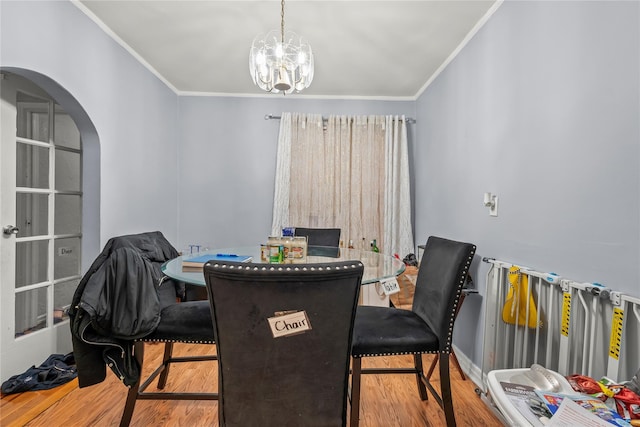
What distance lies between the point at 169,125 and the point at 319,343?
333 cm

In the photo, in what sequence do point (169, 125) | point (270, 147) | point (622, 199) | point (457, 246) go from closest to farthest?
point (622, 199) < point (457, 246) < point (169, 125) < point (270, 147)

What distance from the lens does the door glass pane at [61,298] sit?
2521mm

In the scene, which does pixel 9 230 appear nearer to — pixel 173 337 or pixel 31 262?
pixel 31 262

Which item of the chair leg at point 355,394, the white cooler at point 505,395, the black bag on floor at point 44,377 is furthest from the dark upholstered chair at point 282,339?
the black bag on floor at point 44,377

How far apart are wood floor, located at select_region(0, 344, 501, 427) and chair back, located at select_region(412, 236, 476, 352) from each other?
0.60 meters

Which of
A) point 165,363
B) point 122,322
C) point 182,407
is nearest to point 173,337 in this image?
point 122,322

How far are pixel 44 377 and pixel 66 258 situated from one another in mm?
876

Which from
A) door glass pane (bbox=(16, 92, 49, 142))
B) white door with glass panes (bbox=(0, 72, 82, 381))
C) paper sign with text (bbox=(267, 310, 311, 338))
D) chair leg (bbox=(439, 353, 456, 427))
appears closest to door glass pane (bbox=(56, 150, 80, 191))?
white door with glass panes (bbox=(0, 72, 82, 381))

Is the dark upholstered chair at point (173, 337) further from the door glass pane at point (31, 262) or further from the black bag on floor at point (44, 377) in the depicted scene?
the door glass pane at point (31, 262)

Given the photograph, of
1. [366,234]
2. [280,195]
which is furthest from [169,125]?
[366,234]

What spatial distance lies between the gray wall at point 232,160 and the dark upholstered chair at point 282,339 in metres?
2.83

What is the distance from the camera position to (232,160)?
3.90 m

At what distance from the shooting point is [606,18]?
1325mm

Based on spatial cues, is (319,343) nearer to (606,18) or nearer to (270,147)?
(606,18)
